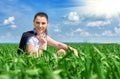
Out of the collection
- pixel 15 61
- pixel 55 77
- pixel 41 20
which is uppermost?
pixel 41 20

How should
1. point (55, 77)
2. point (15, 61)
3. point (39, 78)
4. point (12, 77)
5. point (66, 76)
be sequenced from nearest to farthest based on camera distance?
point (55, 77) < point (12, 77) < point (39, 78) < point (66, 76) < point (15, 61)

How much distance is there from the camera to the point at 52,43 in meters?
7.20

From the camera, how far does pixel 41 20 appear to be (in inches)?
273

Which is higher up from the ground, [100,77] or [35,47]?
[35,47]

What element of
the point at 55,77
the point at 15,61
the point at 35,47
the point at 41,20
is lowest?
the point at 55,77

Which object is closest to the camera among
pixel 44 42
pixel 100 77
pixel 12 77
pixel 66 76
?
pixel 12 77

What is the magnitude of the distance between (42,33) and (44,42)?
1.02 ft

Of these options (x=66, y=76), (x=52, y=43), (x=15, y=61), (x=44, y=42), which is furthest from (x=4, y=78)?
(x=52, y=43)

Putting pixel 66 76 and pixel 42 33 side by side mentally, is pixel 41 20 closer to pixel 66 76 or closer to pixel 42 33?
pixel 42 33

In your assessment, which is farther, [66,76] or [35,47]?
[35,47]

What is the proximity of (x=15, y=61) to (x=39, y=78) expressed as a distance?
1.02 metres

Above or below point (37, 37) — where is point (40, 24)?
above

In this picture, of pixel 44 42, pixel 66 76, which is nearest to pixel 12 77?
pixel 66 76

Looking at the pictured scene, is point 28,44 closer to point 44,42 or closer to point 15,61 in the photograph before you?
point 44,42
